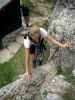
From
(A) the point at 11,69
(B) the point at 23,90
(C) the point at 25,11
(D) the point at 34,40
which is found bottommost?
(A) the point at 11,69

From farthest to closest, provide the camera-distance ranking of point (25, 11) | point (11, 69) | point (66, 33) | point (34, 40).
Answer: point (25, 11), point (11, 69), point (66, 33), point (34, 40)

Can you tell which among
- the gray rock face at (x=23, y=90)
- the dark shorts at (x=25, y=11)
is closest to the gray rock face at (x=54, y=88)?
the gray rock face at (x=23, y=90)

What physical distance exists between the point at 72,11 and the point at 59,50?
4.26ft

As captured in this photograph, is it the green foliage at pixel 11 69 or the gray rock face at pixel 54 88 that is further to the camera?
the green foliage at pixel 11 69

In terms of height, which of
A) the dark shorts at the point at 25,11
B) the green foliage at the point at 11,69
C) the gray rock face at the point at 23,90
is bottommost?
the green foliage at the point at 11,69

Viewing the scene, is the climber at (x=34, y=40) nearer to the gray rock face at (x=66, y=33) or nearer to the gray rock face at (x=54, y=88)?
the gray rock face at (x=54, y=88)

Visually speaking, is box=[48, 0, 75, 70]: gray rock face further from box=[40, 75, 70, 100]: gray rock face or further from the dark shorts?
the dark shorts

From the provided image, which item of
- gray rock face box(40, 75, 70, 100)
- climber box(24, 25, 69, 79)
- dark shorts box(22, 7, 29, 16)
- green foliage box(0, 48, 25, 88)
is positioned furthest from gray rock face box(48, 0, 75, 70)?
dark shorts box(22, 7, 29, 16)

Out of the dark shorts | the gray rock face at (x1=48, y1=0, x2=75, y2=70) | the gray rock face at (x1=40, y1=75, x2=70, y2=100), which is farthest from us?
the dark shorts

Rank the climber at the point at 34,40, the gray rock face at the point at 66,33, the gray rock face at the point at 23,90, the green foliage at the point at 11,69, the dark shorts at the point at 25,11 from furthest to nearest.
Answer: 1. the dark shorts at the point at 25,11
2. the green foliage at the point at 11,69
3. the gray rock face at the point at 66,33
4. the gray rock face at the point at 23,90
5. the climber at the point at 34,40

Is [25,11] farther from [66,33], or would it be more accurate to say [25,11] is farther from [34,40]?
[34,40]

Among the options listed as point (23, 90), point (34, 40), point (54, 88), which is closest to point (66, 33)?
point (34, 40)

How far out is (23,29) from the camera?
1490 cm

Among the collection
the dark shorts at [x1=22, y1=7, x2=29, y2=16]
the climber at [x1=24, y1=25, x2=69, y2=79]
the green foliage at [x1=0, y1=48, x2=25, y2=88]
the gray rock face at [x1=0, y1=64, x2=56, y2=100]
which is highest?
the climber at [x1=24, y1=25, x2=69, y2=79]
